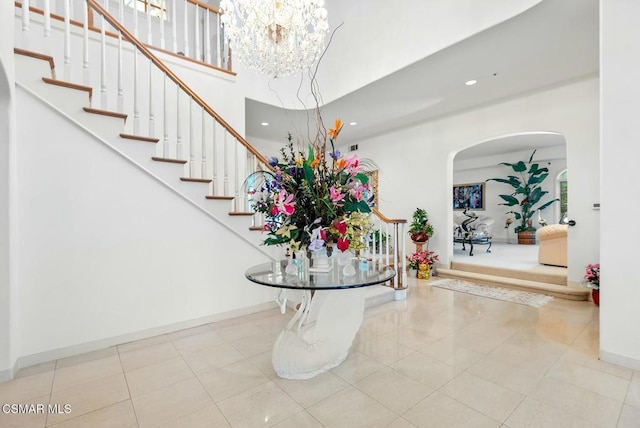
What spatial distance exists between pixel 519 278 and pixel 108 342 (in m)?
5.60

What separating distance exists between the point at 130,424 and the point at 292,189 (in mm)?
1698

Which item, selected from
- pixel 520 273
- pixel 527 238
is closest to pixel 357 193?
pixel 520 273

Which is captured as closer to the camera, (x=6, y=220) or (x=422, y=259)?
(x=6, y=220)

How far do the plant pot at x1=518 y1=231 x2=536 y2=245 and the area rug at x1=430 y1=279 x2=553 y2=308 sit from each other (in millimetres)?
4696

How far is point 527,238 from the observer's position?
807cm

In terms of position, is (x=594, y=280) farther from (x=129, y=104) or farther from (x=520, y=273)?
(x=129, y=104)

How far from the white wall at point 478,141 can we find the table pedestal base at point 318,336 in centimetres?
384

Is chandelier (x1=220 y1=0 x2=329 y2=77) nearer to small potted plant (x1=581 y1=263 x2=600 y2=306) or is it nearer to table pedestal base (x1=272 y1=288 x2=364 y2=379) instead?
table pedestal base (x1=272 y1=288 x2=364 y2=379)

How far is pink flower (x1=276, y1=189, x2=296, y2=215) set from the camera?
1.85 metres

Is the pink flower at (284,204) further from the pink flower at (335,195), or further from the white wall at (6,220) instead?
the white wall at (6,220)

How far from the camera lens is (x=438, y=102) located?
4887 mm

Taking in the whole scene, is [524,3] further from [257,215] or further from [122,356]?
[122,356]

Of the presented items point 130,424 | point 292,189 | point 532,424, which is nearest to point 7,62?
point 292,189

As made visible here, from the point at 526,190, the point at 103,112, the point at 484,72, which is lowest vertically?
the point at 526,190
